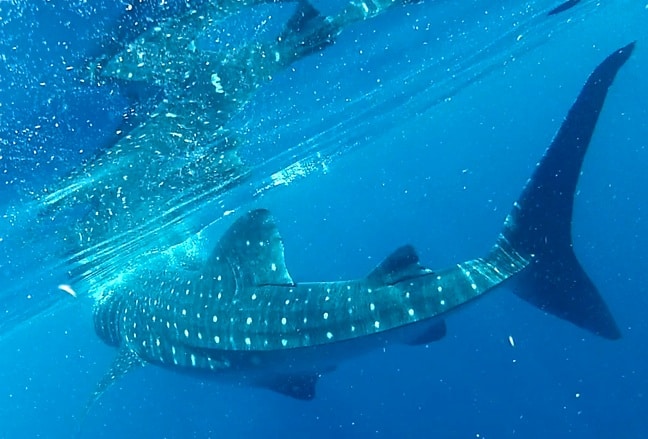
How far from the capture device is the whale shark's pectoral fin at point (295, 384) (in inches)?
356

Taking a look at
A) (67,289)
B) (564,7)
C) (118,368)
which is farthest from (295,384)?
(67,289)

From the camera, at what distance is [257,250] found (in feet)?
26.6

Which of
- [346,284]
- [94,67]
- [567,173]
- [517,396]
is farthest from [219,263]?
[517,396]

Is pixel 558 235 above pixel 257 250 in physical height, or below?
below

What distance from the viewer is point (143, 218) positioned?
17953mm

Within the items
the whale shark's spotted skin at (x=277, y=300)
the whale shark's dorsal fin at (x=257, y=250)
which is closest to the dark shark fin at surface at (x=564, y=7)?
the whale shark's spotted skin at (x=277, y=300)

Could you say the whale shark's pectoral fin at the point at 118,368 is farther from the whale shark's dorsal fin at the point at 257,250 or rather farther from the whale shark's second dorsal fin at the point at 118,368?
the whale shark's dorsal fin at the point at 257,250

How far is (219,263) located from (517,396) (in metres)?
20.4

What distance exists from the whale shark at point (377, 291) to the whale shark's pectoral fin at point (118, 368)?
2796mm

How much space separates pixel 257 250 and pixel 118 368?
18.6 ft

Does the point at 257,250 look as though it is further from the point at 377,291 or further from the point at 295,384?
the point at 295,384

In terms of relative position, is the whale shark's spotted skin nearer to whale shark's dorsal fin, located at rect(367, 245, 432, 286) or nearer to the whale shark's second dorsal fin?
whale shark's dorsal fin, located at rect(367, 245, 432, 286)

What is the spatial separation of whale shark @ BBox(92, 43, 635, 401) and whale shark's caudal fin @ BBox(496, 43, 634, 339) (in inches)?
0.5

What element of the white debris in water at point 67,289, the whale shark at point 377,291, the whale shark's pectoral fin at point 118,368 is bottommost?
the white debris in water at point 67,289
